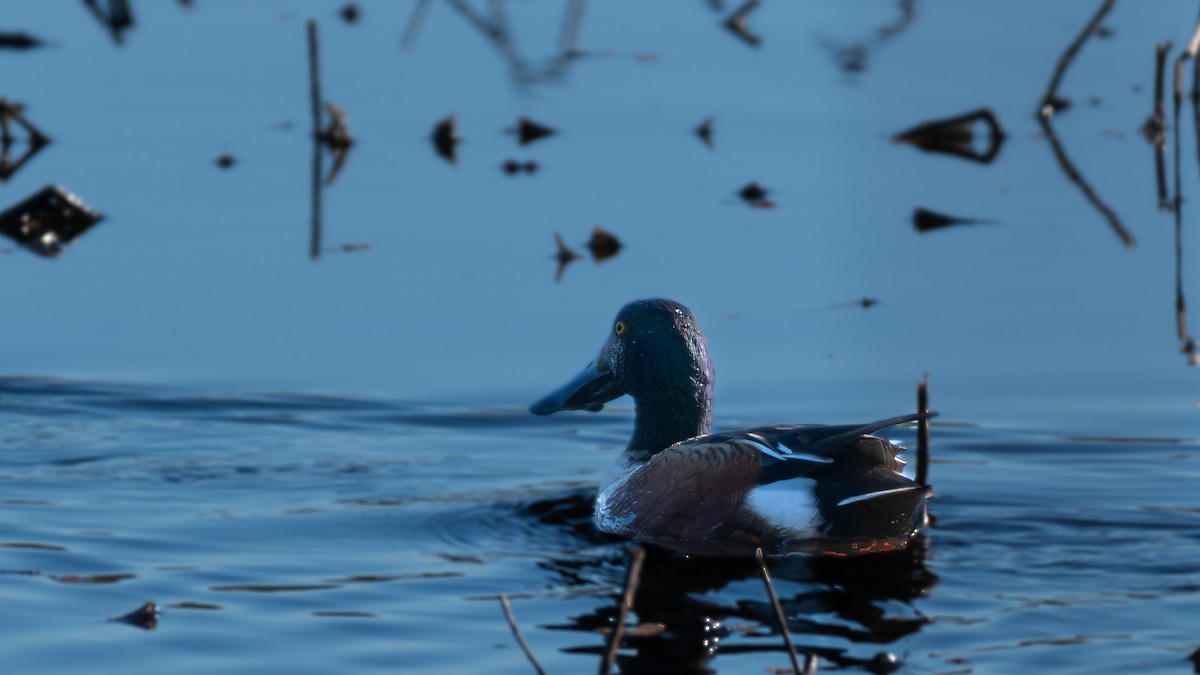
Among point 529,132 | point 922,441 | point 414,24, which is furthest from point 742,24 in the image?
point 922,441

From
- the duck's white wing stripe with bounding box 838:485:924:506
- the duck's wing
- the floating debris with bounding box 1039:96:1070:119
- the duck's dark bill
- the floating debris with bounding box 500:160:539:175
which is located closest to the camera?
the duck's white wing stripe with bounding box 838:485:924:506

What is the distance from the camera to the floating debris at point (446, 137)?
44.7ft

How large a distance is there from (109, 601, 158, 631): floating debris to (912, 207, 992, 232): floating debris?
670 centimetres

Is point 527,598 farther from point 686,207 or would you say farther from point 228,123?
point 228,123

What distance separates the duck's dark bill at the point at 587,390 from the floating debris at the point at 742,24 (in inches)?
326

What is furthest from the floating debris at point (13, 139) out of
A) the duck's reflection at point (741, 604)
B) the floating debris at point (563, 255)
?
the duck's reflection at point (741, 604)

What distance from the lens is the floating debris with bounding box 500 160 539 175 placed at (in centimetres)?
1314

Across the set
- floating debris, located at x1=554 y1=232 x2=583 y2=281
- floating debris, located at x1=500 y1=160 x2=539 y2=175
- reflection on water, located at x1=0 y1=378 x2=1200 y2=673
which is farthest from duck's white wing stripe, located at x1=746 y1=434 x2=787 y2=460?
floating debris, located at x1=500 y1=160 x2=539 y2=175

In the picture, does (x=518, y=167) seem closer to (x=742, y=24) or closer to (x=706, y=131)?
(x=706, y=131)

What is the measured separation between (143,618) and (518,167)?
7203 mm

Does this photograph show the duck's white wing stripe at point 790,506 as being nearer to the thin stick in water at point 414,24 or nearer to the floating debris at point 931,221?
the floating debris at point 931,221

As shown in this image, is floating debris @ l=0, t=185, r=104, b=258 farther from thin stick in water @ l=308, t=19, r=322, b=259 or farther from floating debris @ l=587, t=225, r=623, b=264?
floating debris @ l=587, t=225, r=623, b=264

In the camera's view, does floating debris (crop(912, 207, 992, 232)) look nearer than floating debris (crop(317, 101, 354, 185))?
Yes

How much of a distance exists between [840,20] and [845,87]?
2197mm
